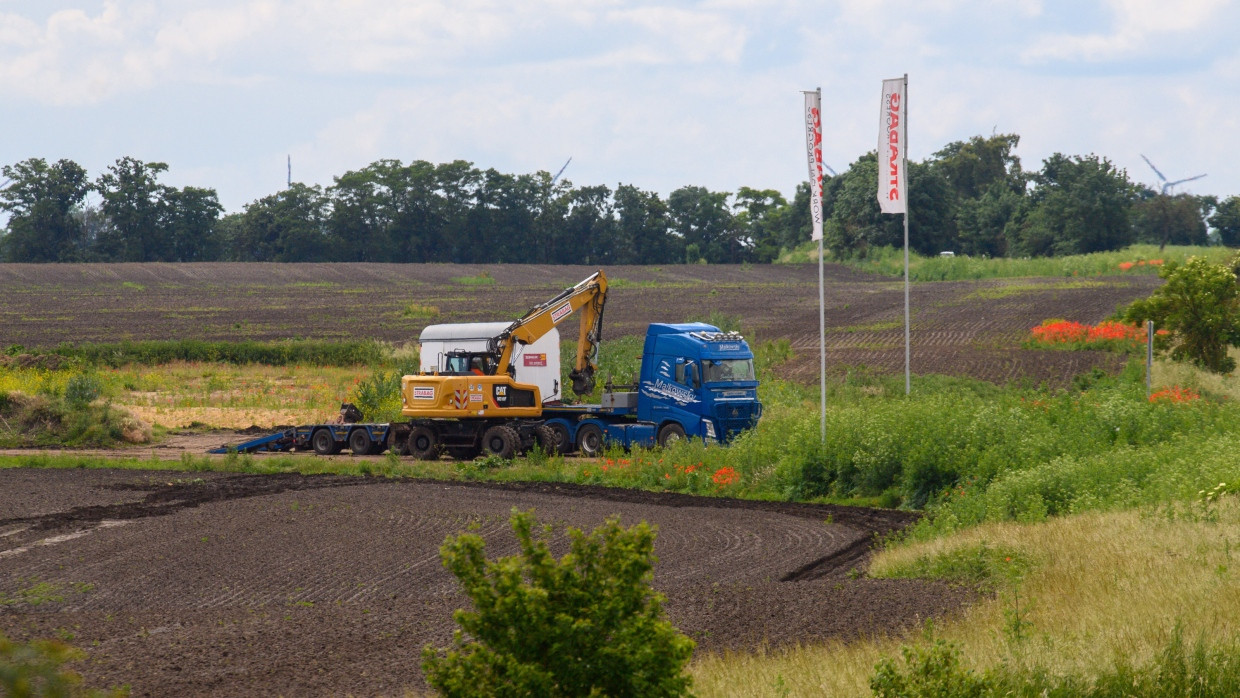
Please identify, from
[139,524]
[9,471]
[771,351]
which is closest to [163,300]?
[771,351]

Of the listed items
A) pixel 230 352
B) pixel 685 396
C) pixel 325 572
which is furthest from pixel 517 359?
pixel 230 352

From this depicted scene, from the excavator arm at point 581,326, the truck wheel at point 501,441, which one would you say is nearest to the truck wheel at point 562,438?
the truck wheel at point 501,441

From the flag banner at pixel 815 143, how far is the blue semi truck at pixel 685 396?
4577 millimetres

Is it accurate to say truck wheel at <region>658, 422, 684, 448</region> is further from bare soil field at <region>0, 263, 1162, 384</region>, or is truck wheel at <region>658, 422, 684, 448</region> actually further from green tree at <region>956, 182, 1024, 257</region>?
green tree at <region>956, 182, 1024, 257</region>

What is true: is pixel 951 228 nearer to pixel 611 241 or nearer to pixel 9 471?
pixel 611 241

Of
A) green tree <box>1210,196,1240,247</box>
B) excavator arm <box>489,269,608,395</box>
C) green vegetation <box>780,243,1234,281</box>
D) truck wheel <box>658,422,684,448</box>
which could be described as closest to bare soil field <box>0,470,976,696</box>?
truck wheel <box>658,422,684,448</box>

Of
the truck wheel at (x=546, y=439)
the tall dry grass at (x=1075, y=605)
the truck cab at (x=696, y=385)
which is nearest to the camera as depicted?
the tall dry grass at (x=1075, y=605)

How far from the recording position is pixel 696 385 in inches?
1062

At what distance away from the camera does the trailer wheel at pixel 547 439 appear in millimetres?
27891

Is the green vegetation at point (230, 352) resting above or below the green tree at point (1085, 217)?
below

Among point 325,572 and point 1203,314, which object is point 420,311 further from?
point 325,572

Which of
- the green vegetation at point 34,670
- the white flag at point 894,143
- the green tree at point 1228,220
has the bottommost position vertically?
the green vegetation at point 34,670

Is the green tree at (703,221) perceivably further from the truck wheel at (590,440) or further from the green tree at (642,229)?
the truck wheel at (590,440)

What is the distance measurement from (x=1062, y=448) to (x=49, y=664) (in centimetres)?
1869
